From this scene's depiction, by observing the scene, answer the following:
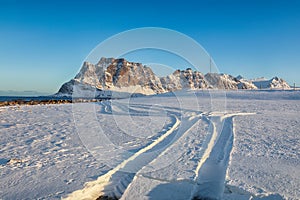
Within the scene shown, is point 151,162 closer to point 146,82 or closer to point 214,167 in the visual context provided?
point 214,167

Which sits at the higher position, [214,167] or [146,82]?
[146,82]

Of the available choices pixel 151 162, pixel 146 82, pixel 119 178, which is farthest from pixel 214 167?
pixel 146 82

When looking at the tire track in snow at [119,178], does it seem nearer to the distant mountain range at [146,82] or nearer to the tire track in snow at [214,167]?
the tire track in snow at [214,167]

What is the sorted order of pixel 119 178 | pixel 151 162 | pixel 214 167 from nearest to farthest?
pixel 119 178 < pixel 214 167 < pixel 151 162

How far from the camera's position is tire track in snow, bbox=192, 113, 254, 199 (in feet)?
16.8

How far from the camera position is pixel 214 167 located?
6309 millimetres

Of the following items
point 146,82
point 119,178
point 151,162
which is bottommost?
point 119,178

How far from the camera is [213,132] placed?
10062 millimetres

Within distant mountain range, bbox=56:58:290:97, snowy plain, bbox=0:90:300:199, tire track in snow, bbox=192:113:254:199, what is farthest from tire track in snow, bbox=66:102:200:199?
distant mountain range, bbox=56:58:290:97

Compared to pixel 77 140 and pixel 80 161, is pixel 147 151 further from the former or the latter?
pixel 77 140

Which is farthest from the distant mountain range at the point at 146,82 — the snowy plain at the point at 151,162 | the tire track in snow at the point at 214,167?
the tire track in snow at the point at 214,167

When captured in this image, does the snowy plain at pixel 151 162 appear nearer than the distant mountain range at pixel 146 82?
Yes

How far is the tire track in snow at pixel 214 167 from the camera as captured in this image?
5129 mm

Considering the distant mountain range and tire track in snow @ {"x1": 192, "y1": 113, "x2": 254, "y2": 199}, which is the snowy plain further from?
the distant mountain range
